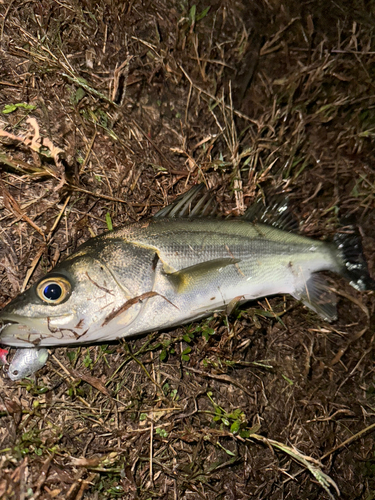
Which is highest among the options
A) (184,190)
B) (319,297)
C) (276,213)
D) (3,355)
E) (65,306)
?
(276,213)

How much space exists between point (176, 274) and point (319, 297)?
1.35 meters

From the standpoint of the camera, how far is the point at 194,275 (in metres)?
2.54

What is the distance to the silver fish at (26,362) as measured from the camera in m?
2.72

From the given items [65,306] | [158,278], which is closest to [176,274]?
[158,278]

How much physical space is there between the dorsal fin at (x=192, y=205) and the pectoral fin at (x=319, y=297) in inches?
41.0

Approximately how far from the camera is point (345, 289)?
11.0 feet

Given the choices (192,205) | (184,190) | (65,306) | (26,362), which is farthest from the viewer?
(184,190)

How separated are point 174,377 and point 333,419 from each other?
1.50 metres

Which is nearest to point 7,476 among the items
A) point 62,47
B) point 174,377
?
point 174,377

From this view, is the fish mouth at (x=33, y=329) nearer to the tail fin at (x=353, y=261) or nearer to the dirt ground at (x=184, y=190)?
the dirt ground at (x=184, y=190)

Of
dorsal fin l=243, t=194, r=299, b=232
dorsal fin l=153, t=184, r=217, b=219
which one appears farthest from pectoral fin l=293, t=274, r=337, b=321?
dorsal fin l=153, t=184, r=217, b=219

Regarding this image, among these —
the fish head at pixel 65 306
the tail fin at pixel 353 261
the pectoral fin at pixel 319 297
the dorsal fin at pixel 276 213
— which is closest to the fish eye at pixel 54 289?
the fish head at pixel 65 306

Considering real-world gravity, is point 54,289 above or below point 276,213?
below

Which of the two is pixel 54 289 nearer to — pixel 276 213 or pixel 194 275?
pixel 194 275
